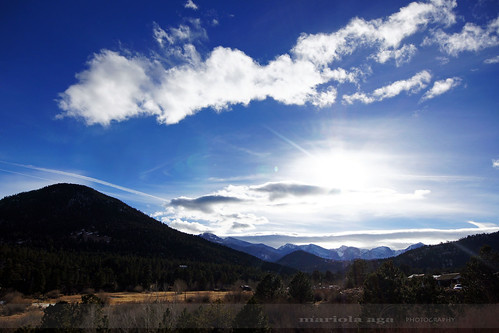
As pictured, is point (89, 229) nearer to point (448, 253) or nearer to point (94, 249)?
point (94, 249)

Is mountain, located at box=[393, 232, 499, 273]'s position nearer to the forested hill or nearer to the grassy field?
the forested hill

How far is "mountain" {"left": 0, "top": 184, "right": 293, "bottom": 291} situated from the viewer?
6700cm

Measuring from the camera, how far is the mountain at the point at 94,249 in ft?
220

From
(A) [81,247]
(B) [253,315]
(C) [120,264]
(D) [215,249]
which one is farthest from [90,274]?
(D) [215,249]

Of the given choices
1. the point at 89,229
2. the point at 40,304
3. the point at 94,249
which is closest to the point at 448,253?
the point at 94,249

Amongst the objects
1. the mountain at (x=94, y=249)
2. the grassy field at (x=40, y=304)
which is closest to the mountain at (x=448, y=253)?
the mountain at (x=94, y=249)

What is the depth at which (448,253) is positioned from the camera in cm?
14588

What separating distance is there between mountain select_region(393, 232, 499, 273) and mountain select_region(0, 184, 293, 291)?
232ft

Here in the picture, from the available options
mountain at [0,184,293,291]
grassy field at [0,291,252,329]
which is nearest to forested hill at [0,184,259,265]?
mountain at [0,184,293,291]

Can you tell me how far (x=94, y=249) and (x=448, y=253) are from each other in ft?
554

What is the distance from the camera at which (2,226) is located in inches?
5979

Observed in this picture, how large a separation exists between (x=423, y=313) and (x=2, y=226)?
648 ft

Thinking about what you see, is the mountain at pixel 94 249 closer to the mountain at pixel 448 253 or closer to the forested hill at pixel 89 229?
the forested hill at pixel 89 229

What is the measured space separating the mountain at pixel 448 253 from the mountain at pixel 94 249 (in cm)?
7086
